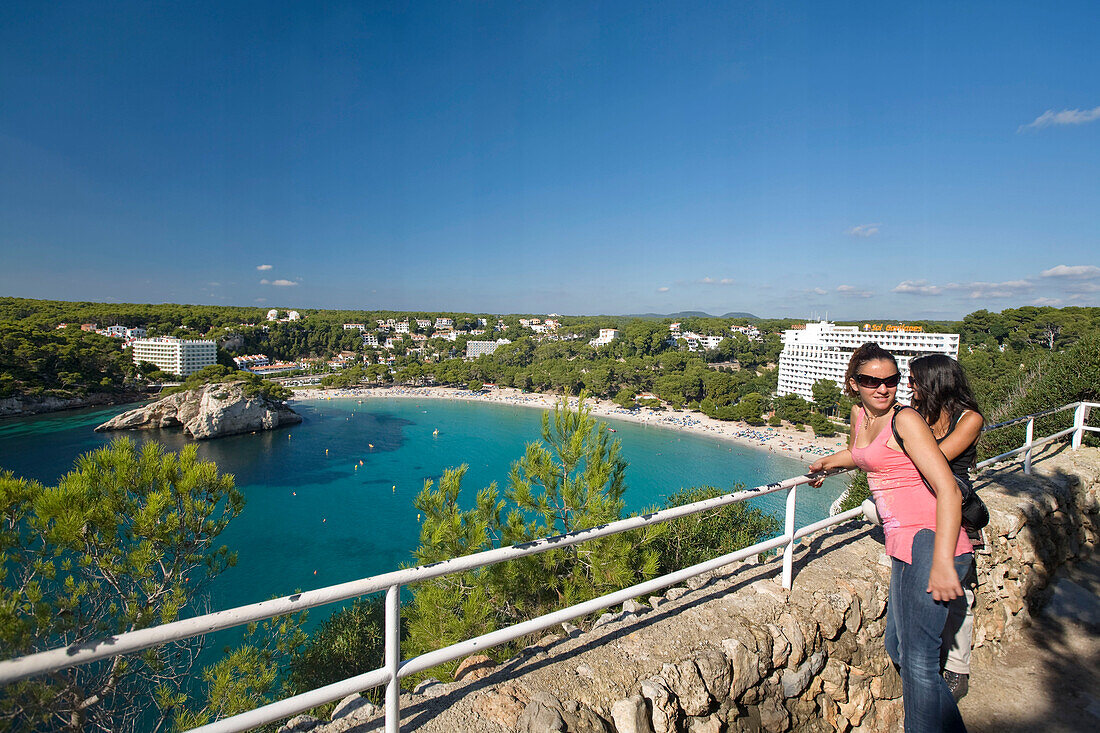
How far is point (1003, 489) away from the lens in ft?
10.9

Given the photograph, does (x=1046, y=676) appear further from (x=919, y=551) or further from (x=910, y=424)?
(x=910, y=424)

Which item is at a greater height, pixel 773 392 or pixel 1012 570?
pixel 1012 570

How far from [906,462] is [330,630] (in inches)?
433

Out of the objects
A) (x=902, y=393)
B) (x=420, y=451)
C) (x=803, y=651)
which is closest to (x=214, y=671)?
(x=803, y=651)

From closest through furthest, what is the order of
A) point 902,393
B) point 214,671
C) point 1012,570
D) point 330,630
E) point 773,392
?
point 1012,570
point 214,671
point 330,630
point 902,393
point 773,392

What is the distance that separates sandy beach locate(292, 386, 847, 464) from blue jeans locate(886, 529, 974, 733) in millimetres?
21237

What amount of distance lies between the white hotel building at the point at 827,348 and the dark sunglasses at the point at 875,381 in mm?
48344

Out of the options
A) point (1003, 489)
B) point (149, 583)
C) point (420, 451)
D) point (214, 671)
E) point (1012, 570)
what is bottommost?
point (420, 451)

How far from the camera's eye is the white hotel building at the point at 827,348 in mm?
43906

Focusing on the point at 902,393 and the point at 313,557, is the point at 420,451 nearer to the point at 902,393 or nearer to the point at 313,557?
the point at 313,557

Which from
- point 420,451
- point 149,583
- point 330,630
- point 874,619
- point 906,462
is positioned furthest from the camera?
point 420,451

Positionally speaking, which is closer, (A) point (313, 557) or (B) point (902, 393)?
(A) point (313, 557)

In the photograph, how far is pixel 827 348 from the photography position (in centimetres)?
4812

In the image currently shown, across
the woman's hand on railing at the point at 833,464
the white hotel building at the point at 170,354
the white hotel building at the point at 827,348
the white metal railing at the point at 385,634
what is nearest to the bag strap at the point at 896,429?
the woman's hand on railing at the point at 833,464
